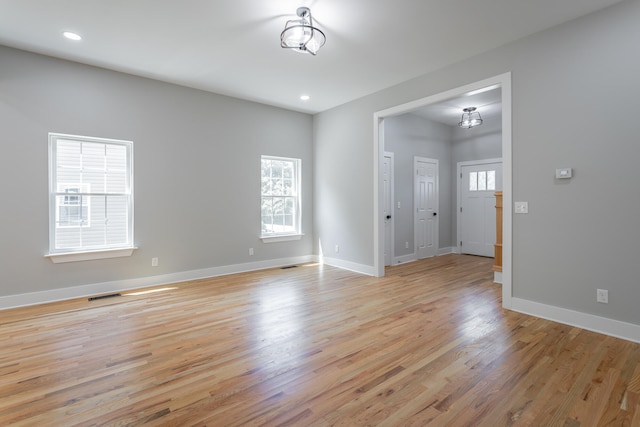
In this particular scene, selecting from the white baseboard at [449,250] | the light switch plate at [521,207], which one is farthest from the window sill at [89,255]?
the white baseboard at [449,250]

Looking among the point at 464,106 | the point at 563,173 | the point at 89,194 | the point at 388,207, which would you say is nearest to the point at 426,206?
the point at 388,207

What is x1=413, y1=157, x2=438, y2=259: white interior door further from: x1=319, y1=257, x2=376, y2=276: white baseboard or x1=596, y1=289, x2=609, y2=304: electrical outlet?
x1=596, y1=289, x2=609, y2=304: electrical outlet

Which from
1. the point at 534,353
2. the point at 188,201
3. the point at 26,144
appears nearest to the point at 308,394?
the point at 534,353

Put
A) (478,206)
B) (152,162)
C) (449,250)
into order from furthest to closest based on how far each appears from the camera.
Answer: (449,250), (478,206), (152,162)

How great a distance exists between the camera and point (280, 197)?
595 centimetres

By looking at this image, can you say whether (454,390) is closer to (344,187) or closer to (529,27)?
(529,27)

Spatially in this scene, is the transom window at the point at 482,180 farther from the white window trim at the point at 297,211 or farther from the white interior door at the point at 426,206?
the white window trim at the point at 297,211

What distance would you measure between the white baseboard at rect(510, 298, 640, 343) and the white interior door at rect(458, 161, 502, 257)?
12.4 feet

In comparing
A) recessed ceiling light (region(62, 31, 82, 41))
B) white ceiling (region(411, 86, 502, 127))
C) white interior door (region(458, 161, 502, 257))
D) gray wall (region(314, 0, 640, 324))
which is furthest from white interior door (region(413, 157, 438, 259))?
recessed ceiling light (region(62, 31, 82, 41))

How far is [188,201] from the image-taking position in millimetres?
4824

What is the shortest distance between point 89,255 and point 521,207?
5.26 m

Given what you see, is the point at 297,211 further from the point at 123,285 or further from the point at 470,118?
the point at 470,118

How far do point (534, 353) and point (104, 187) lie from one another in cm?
516

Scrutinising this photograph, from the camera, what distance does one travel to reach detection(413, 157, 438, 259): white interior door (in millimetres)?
6660
